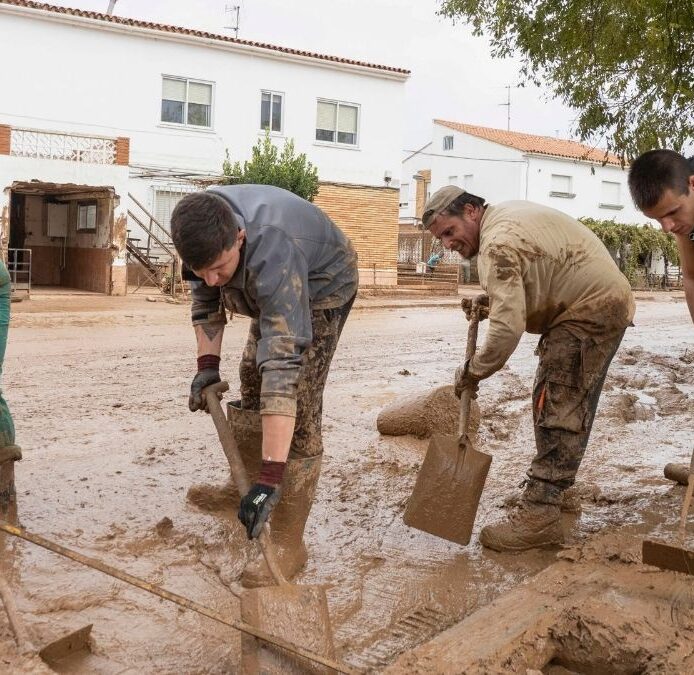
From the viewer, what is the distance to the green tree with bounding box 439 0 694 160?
7.57 m

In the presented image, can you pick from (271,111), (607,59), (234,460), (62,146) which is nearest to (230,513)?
(234,460)

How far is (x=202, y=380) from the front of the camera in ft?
12.2

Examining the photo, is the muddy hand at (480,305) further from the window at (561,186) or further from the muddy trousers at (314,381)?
the window at (561,186)

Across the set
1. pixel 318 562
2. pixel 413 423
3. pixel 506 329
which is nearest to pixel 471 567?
pixel 318 562

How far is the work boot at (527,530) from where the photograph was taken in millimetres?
4074

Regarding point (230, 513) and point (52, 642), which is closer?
point (52, 642)

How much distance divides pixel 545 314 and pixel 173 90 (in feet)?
60.7

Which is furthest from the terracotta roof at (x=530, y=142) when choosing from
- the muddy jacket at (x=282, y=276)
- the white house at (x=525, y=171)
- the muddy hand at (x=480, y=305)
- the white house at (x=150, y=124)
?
the muddy jacket at (x=282, y=276)

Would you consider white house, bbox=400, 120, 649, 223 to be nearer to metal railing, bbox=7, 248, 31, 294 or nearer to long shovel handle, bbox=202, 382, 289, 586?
metal railing, bbox=7, 248, 31, 294

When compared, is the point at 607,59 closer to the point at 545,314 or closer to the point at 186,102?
the point at 545,314

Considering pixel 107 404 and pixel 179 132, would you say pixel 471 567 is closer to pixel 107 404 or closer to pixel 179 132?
pixel 107 404

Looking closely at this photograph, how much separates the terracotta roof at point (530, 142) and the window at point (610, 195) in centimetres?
106

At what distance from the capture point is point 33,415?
6195 mm

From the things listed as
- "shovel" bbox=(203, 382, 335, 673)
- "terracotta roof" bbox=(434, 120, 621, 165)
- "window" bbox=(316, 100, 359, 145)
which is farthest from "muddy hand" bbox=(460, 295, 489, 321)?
"terracotta roof" bbox=(434, 120, 621, 165)
